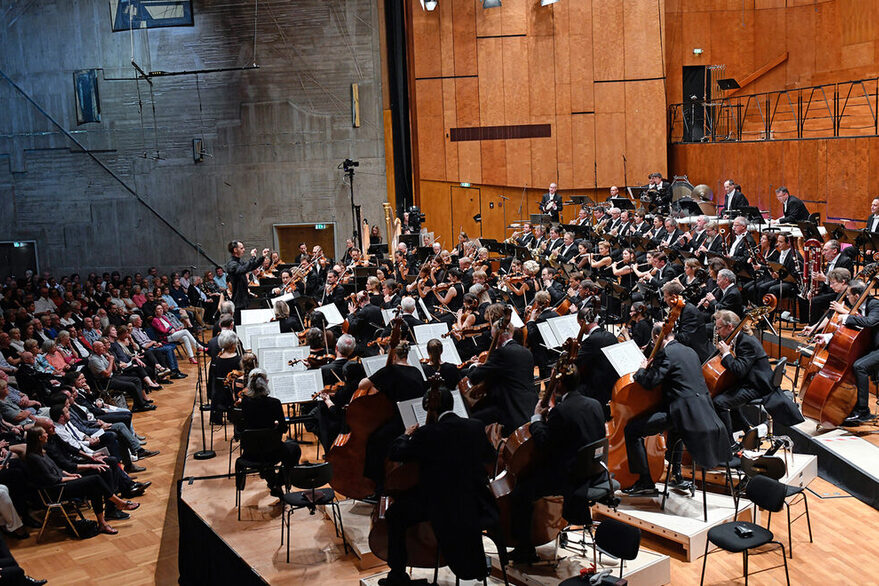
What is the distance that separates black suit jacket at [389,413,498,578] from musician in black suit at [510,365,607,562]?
407 mm

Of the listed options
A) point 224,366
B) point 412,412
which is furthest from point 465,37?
point 412,412

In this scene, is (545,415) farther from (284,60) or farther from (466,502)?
(284,60)

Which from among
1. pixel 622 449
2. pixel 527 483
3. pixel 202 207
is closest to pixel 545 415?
pixel 527 483

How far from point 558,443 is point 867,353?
13.3 ft

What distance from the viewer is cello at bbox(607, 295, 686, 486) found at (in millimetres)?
6266

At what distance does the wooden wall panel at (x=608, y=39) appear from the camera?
18.9 metres

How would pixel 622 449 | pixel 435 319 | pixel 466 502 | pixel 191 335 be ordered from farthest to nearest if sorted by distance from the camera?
pixel 191 335, pixel 435 319, pixel 622 449, pixel 466 502

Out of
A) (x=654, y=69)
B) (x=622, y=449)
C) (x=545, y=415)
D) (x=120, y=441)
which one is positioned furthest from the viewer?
(x=654, y=69)

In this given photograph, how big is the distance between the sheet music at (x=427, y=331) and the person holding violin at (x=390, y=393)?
201 centimetres

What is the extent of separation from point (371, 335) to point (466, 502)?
447 centimetres

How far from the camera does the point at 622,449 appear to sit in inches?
253

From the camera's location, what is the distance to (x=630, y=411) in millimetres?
6297

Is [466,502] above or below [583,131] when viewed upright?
below

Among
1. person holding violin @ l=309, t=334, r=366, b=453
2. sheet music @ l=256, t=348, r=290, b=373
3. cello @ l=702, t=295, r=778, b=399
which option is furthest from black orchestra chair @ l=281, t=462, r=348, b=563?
cello @ l=702, t=295, r=778, b=399
